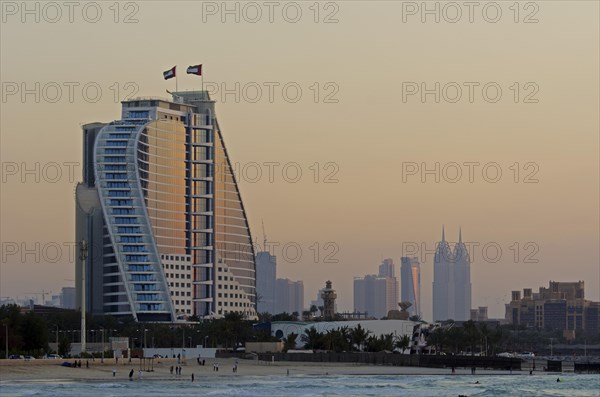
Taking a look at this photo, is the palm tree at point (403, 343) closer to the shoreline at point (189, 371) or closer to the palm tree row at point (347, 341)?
the palm tree row at point (347, 341)

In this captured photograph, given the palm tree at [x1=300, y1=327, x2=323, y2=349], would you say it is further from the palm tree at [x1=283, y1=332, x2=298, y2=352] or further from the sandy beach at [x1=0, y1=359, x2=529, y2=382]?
the sandy beach at [x1=0, y1=359, x2=529, y2=382]

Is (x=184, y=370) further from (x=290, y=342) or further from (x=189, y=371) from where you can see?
(x=290, y=342)

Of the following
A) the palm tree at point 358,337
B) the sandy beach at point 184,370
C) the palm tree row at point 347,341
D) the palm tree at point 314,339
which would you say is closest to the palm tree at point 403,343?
the palm tree row at point 347,341

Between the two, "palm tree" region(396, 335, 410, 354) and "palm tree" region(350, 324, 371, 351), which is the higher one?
"palm tree" region(350, 324, 371, 351)

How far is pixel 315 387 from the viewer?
11325cm

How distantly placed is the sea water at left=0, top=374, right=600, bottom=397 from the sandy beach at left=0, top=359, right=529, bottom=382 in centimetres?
500

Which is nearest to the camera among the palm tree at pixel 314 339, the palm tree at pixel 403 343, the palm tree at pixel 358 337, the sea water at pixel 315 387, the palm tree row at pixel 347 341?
the sea water at pixel 315 387

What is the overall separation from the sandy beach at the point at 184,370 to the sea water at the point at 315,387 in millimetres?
4998

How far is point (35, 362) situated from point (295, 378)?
2525 centimetres

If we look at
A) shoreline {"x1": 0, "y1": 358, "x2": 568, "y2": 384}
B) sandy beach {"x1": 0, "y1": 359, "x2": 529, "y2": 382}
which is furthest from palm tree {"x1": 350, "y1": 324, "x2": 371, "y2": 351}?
sandy beach {"x1": 0, "y1": 359, "x2": 529, "y2": 382}

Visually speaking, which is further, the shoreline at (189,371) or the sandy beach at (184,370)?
the sandy beach at (184,370)

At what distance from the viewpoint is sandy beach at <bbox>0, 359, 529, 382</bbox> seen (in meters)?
120

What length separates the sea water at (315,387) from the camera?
10150cm

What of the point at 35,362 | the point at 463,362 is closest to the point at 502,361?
the point at 463,362
